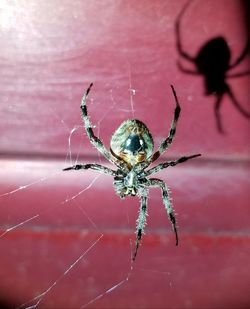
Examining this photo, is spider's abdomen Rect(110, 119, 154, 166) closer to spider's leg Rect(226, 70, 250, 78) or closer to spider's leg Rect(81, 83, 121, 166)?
spider's leg Rect(81, 83, 121, 166)

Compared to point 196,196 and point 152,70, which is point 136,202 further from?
point 152,70

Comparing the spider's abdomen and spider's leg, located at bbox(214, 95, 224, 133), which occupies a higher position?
spider's leg, located at bbox(214, 95, 224, 133)

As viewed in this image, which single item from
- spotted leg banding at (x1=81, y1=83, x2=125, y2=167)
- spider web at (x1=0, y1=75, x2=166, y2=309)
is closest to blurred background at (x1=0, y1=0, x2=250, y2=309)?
spider web at (x1=0, y1=75, x2=166, y2=309)

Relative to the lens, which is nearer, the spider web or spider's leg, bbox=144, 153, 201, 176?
spider's leg, bbox=144, 153, 201, 176

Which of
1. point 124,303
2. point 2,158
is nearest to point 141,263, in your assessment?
point 124,303

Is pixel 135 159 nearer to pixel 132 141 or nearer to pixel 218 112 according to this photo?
pixel 132 141

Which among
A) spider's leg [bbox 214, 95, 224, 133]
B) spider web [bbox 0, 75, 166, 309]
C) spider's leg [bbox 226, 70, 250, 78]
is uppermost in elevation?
spider's leg [bbox 226, 70, 250, 78]
